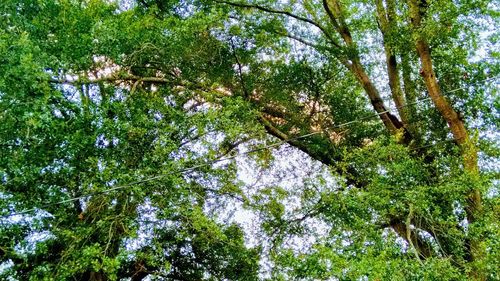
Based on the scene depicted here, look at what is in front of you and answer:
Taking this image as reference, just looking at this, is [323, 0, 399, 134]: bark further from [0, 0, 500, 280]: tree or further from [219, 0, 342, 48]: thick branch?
[219, 0, 342, 48]: thick branch

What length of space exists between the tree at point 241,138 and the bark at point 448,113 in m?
0.03

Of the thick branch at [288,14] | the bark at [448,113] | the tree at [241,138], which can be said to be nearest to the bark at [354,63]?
the tree at [241,138]

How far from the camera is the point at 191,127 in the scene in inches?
234

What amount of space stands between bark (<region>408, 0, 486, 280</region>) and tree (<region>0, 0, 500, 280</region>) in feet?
0.08

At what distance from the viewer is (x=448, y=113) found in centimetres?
654

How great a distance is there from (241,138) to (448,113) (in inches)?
117

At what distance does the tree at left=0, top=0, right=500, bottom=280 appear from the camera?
4895 mm

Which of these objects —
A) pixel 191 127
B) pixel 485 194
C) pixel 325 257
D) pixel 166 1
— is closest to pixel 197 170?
pixel 191 127

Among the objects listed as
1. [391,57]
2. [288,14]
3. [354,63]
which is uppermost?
[288,14]

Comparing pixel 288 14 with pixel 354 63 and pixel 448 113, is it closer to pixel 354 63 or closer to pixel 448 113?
pixel 354 63

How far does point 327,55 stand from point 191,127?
121 inches

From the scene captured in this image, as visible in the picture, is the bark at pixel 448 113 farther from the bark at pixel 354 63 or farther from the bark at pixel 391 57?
the bark at pixel 354 63

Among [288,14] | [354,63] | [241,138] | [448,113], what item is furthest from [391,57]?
[241,138]

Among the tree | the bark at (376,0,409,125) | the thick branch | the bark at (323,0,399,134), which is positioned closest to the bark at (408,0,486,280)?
the tree
